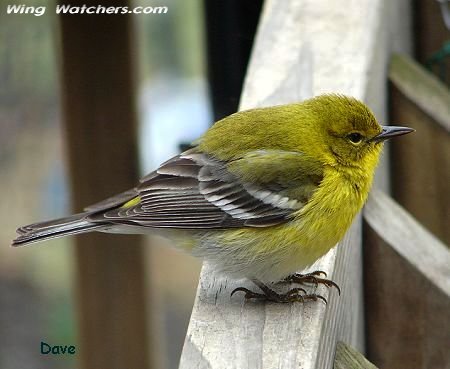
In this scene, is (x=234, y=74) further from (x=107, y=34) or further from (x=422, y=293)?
(x=422, y=293)

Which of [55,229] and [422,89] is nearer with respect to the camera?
[55,229]

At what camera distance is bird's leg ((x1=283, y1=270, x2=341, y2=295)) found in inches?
93.8

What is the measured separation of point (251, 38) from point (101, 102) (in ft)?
3.58

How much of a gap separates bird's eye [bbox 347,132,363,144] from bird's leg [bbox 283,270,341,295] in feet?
1.80

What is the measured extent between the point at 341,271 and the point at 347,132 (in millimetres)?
824

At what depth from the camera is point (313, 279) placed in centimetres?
257

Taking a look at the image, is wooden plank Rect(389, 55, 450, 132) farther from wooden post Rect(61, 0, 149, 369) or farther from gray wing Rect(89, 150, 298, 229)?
wooden post Rect(61, 0, 149, 369)

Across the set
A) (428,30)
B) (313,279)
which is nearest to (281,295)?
(313,279)

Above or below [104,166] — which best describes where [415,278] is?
below

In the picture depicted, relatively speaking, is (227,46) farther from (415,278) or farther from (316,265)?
(415,278)

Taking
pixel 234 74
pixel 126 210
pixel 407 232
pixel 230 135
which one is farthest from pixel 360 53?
pixel 234 74

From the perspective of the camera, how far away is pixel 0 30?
14.6 feet

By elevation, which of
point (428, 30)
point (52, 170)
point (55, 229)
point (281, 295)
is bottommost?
point (281, 295)

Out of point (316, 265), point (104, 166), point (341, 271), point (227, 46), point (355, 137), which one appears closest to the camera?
point (341, 271)
